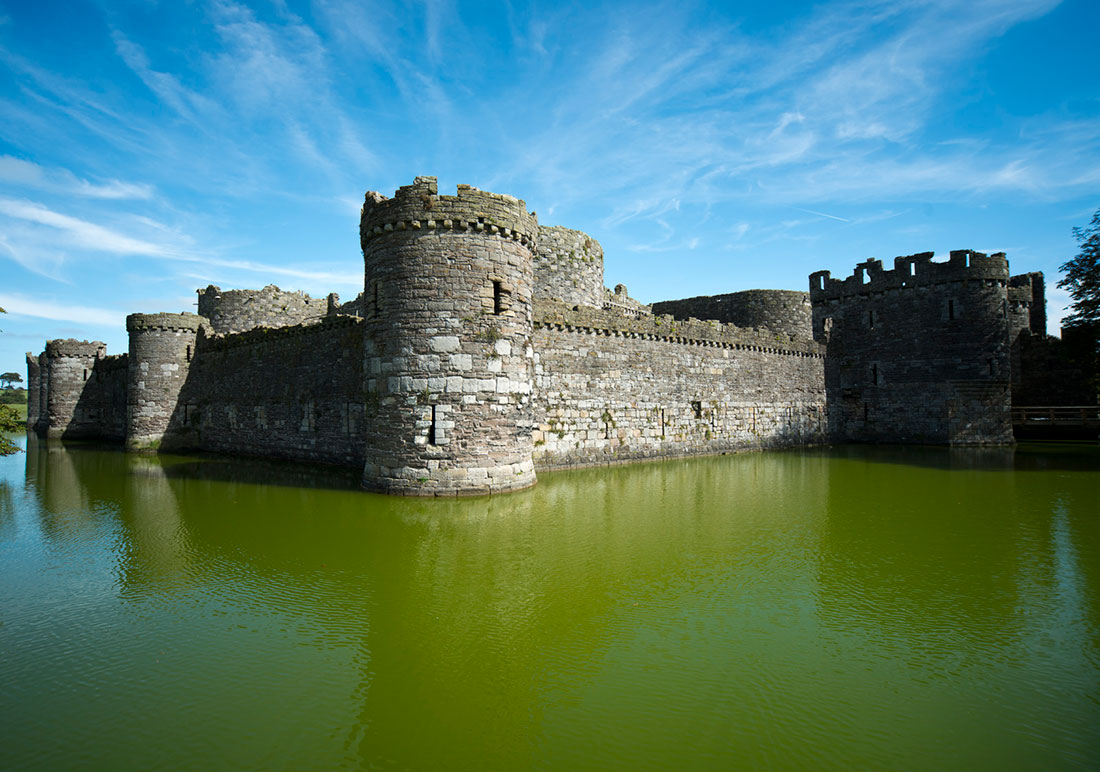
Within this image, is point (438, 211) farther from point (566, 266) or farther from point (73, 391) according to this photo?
point (73, 391)

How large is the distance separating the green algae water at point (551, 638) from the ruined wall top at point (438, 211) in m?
5.59

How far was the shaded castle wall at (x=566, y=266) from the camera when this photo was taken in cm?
1912

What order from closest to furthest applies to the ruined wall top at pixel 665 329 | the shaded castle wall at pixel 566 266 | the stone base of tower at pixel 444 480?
the stone base of tower at pixel 444 480 → the ruined wall top at pixel 665 329 → the shaded castle wall at pixel 566 266

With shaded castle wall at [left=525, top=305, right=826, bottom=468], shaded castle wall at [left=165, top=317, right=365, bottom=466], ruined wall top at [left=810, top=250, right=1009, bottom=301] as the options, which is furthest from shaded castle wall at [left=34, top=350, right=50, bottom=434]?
ruined wall top at [left=810, top=250, right=1009, bottom=301]

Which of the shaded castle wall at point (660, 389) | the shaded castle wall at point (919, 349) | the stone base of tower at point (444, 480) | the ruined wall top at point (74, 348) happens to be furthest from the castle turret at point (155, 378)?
the shaded castle wall at point (919, 349)

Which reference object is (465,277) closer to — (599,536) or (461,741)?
(599,536)

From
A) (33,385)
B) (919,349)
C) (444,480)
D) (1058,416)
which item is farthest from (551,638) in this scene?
(33,385)

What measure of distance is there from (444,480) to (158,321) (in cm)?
1702

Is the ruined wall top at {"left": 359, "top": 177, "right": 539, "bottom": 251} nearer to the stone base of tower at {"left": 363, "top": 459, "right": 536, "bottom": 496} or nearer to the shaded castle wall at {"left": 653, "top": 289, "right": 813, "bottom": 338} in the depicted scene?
the stone base of tower at {"left": 363, "top": 459, "right": 536, "bottom": 496}

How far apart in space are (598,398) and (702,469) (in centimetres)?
337

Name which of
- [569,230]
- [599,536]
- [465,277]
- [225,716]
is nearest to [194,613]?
[225,716]

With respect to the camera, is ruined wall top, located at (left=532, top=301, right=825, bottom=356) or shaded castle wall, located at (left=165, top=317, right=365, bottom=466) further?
shaded castle wall, located at (left=165, top=317, right=365, bottom=466)

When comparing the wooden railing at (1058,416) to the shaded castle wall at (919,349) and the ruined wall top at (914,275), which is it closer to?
the shaded castle wall at (919,349)

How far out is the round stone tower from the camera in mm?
11969
